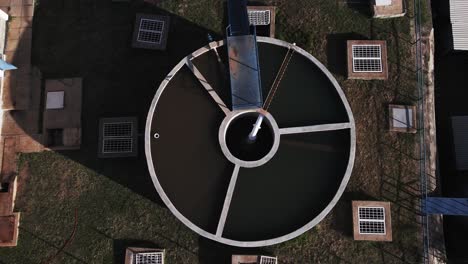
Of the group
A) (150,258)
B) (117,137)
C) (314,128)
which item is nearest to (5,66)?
(117,137)

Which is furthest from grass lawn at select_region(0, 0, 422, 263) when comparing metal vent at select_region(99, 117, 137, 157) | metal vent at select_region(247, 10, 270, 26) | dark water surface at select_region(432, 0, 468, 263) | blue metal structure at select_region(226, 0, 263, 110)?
dark water surface at select_region(432, 0, 468, 263)

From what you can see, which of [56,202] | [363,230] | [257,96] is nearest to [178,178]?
[257,96]

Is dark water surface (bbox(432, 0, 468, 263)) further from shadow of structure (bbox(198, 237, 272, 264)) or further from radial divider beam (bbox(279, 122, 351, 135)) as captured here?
shadow of structure (bbox(198, 237, 272, 264))

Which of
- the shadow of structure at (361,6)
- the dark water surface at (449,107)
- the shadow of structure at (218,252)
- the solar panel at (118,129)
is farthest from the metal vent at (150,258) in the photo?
the shadow of structure at (361,6)

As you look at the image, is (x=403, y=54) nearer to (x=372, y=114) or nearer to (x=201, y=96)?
(x=372, y=114)

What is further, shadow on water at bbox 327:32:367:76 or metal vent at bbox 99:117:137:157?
shadow on water at bbox 327:32:367:76

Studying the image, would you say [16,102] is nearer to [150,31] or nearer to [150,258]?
[150,31]
